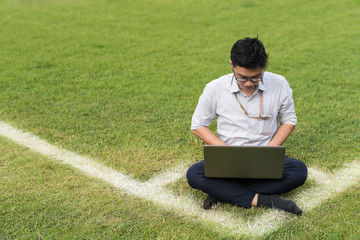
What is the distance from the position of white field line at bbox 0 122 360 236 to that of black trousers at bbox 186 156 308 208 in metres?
0.14

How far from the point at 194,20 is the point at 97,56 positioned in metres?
2.85

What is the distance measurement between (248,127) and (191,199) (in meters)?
0.79

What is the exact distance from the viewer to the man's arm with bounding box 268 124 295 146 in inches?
142

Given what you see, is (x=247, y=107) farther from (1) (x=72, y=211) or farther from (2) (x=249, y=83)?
(1) (x=72, y=211)

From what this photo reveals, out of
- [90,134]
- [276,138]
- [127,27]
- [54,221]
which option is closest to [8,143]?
[90,134]

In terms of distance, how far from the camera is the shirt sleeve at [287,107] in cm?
365

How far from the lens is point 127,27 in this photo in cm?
913

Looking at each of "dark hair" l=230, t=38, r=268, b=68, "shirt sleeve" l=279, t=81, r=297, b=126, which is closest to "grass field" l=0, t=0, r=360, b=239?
"shirt sleeve" l=279, t=81, r=297, b=126

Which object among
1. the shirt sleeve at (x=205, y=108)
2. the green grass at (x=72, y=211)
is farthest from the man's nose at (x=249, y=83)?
the green grass at (x=72, y=211)

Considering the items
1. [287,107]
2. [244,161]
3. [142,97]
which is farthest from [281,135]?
[142,97]

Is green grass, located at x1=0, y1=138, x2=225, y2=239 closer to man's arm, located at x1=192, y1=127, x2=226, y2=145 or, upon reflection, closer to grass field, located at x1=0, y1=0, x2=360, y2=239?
grass field, located at x1=0, y1=0, x2=360, y2=239

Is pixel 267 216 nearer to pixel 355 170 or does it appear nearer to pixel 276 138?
pixel 276 138

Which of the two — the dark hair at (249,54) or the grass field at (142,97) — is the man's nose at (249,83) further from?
the grass field at (142,97)

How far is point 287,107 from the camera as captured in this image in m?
3.69
